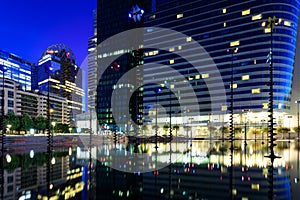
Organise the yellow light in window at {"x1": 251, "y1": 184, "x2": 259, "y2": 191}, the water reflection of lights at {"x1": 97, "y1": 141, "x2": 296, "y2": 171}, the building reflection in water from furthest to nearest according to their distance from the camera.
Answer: the water reflection of lights at {"x1": 97, "y1": 141, "x2": 296, "y2": 171}, the yellow light in window at {"x1": 251, "y1": 184, "x2": 259, "y2": 191}, the building reflection in water

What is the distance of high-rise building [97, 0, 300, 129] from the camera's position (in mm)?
120812

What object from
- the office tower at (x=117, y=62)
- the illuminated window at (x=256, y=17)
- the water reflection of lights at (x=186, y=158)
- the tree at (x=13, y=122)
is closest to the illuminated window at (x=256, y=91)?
the illuminated window at (x=256, y=17)

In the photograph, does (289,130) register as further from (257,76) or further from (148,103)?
(148,103)

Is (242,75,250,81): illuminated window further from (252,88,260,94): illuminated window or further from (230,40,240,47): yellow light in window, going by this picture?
(230,40,240,47): yellow light in window

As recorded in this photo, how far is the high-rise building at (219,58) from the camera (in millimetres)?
120812

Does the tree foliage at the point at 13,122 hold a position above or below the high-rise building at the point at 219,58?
below

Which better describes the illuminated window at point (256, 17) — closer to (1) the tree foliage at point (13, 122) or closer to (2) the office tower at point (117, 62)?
(2) the office tower at point (117, 62)

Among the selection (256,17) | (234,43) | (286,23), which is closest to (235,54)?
(234,43)

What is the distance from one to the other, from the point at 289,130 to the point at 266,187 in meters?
102

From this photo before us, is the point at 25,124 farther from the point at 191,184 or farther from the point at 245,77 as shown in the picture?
the point at 245,77

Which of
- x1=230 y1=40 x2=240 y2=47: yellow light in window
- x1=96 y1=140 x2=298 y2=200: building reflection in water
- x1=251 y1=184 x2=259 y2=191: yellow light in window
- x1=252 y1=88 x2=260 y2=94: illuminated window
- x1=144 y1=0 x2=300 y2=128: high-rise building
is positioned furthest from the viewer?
x1=230 y1=40 x2=240 y2=47: yellow light in window

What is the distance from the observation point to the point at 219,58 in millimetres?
134250

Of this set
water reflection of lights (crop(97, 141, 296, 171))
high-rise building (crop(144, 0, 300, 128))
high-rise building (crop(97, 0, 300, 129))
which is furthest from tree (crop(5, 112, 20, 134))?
high-rise building (crop(144, 0, 300, 128))

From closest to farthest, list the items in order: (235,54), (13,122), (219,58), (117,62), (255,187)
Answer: (255,187) → (13,122) → (235,54) → (219,58) → (117,62)
